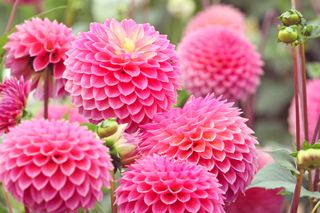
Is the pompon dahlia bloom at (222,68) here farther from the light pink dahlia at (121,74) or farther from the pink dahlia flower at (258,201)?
the light pink dahlia at (121,74)

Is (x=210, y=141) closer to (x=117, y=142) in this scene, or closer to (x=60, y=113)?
(x=117, y=142)

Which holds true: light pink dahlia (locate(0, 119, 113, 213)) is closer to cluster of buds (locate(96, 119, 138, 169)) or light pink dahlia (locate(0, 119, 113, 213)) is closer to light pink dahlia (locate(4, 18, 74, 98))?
cluster of buds (locate(96, 119, 138, 169))

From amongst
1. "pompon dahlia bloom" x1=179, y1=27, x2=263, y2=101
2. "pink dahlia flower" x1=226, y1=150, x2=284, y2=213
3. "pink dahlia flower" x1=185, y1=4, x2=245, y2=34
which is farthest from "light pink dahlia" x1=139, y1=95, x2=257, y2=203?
"pink dahlia flower" x1=185, y1=4, x2=245, y2=34

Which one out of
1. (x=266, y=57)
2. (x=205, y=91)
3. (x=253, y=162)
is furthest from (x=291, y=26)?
(x=266, y=57)

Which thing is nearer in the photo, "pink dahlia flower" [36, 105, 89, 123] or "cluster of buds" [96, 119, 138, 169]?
"cluster of buds" [96, 119, 138, 169]

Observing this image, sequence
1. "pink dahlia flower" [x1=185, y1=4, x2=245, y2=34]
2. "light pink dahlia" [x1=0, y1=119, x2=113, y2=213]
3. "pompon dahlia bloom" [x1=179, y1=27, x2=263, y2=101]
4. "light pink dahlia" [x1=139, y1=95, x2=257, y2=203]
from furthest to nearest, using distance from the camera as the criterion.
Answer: "pink dahlia flower" [x1=185, y1=4, x2=245, y2=34]
"pompon dahlia bloom" [x1=179, y1=27, x2=263, y2=101]
"light pink dahlia" [x1=139, y1=95, x2=257, y2=203]
"light pink dahlia" [x1=0, y1=119, x2=113, y2=213]

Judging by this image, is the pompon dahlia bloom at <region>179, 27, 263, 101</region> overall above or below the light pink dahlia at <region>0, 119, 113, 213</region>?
above

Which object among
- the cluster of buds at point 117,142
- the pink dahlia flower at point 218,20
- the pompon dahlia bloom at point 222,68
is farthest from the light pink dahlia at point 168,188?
the pink dahlia flower at point 218,20
